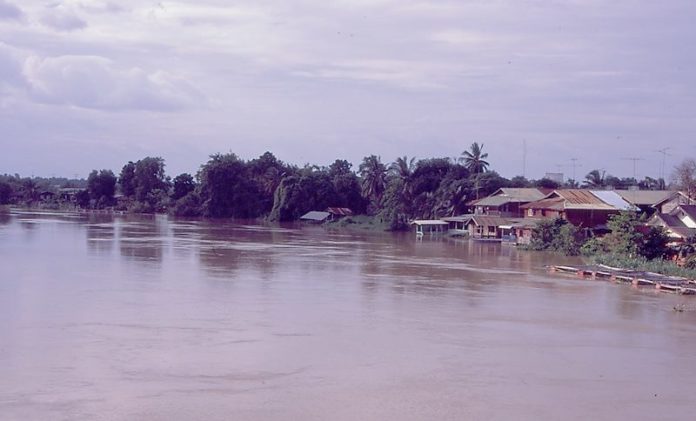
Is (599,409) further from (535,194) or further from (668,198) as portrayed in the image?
(535,194)

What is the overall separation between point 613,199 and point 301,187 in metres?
25.5

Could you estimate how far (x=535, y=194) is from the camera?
43.7 meters

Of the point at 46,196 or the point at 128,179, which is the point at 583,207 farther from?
the point at 46,196

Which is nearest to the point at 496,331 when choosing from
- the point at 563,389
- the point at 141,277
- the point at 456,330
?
the point at 456,330

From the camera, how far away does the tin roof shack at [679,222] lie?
27.3m

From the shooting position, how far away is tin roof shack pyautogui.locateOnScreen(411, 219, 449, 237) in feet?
149

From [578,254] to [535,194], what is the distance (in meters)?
11.4

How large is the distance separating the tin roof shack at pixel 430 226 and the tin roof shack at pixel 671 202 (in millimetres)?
12406

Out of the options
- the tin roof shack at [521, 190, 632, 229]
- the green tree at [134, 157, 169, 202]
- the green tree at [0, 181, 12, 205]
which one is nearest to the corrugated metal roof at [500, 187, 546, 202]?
the tin roof shack at [521, 190, 632, 229]

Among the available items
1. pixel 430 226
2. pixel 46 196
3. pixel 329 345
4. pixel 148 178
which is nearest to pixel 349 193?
pixel 430 226

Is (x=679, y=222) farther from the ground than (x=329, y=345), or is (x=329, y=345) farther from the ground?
(x=679, y=222)

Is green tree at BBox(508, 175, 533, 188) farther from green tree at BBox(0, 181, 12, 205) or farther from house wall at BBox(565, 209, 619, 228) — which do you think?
green tree at BBox(0, 181, 12, 205)

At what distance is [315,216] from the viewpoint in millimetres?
56094

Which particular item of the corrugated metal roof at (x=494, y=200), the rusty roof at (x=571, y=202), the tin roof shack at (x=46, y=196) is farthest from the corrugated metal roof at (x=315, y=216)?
the tin roof shack at (x=46, y=196)
